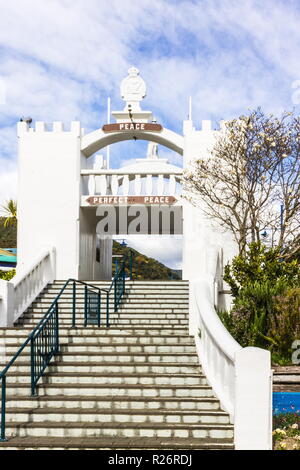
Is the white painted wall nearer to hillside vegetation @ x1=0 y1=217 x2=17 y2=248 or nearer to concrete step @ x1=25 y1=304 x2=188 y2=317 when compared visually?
concrete step @ x1=25 y1=304 x2=188 y2=317

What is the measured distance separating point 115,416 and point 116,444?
3.06ft

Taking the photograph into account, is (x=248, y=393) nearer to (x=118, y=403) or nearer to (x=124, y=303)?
(x=118, y=403)

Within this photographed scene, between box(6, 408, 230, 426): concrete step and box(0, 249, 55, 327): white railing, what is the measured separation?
14.3ft

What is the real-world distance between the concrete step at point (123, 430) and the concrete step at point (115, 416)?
192mm

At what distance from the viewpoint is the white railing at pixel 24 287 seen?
13.8 meters

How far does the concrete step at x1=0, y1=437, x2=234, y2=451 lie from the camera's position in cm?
845

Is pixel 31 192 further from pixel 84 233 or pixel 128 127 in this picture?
pixel 128 127

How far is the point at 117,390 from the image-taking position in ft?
33.3

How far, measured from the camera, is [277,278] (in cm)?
1523

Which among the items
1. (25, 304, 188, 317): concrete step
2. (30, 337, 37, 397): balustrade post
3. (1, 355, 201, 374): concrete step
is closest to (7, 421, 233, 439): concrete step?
(30, 337, 37, 397): balustrade post

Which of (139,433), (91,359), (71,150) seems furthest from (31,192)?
(139,433)

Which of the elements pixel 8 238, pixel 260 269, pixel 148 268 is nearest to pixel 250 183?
pixel 260 269

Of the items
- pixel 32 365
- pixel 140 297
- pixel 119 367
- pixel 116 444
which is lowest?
pixel 116 444

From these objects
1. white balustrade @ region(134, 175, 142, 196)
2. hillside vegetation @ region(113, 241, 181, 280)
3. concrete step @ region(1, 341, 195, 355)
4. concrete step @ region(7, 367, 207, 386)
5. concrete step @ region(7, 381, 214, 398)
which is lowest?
concrete step @ region(7, 381, 214, 398)
